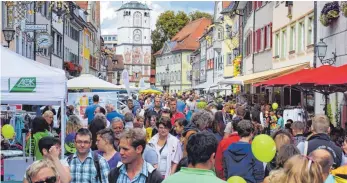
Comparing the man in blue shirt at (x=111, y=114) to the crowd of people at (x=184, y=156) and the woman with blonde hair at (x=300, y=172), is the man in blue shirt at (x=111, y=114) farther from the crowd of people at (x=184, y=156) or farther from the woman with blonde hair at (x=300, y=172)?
the woman with blonde hair at (x=300, y=172)

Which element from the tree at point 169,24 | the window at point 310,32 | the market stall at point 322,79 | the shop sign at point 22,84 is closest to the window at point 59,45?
the window at point 310,32

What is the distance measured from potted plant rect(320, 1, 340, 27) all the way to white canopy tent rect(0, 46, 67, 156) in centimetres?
1107

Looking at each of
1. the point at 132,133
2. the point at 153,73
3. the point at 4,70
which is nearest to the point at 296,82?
the point at 4,70

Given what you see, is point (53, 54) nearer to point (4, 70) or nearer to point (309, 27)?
point (309, 27)

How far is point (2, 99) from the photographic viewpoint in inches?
391

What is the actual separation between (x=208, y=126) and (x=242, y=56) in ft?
120

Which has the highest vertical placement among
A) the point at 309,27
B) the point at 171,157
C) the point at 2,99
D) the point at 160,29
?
the point at 160,29

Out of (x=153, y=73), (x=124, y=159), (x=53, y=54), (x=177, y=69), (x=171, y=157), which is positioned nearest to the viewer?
(x=124, y=159)

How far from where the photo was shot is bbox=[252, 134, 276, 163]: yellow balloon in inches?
292

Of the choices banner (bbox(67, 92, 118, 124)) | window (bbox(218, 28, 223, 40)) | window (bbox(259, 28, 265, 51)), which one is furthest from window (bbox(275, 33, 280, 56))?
window (bbox(218, 28, 223, 40))

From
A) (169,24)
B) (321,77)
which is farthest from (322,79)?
(169,24)

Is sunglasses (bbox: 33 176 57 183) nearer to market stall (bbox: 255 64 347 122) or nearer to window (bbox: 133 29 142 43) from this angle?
market stall (bbox: 255 64 347 122)

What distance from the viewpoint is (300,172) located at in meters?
4.96

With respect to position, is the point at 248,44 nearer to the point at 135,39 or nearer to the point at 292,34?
the point at 292,34
